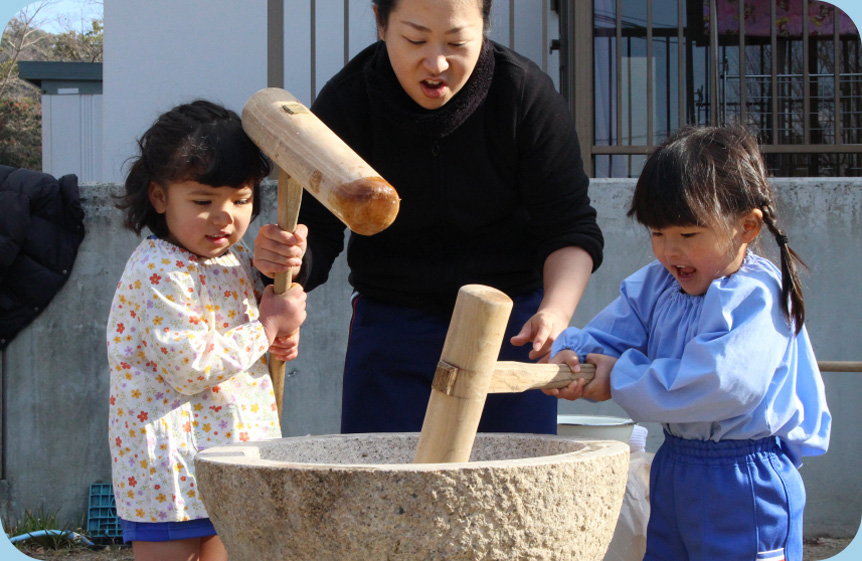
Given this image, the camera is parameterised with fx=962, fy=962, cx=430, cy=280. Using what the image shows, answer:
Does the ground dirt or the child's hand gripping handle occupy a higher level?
the child's hand gripping handle

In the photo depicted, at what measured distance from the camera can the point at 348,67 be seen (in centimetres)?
230

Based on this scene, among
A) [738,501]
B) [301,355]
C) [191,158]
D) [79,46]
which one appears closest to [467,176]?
[191,158]

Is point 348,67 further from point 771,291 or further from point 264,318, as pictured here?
point 771,291

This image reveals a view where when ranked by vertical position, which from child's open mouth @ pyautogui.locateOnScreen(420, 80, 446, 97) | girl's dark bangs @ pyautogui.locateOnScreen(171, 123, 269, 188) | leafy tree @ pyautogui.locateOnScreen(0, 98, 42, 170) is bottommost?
girl's dark bangs @ pyautogui.locateOnScreen(171, 123, 269, 188)

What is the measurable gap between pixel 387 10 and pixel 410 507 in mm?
1159

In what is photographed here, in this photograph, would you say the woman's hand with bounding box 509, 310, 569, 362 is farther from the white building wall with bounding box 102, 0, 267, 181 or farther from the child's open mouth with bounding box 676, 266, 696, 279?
the white building wall with bounding box 102, 0, 267, 181

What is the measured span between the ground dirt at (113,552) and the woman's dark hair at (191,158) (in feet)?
7.36

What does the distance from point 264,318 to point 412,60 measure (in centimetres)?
66

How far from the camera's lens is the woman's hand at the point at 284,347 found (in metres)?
2.29

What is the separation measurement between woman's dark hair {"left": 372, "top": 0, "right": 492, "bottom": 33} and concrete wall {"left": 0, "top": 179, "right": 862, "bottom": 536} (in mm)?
2180

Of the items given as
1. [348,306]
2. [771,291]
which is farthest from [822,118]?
[771,291]

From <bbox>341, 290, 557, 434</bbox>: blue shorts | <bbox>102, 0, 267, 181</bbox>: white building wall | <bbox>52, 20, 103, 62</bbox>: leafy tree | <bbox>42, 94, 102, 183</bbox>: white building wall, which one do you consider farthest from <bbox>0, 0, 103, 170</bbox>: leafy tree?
<bbox>341, 290, 557, 434</bbox>: blue shorts

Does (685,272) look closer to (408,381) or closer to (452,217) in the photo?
(452,217)

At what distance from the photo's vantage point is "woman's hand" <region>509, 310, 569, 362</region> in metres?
1.90
